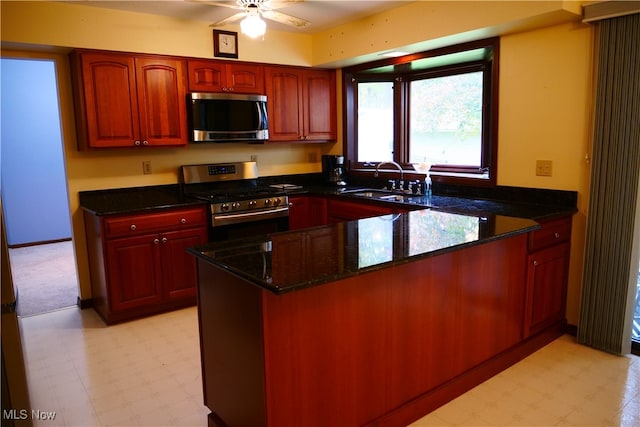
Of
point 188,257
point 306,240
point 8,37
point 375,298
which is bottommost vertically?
point 188,257

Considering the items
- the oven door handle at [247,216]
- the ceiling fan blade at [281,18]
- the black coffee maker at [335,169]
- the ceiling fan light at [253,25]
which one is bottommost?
the oven door handle at [247,216]

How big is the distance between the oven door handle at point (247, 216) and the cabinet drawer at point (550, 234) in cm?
216

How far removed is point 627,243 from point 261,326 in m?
2.37

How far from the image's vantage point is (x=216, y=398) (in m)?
2.09

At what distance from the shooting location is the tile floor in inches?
89.9

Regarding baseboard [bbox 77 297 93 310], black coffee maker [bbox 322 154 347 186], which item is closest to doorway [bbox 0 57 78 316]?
baseboard [bbox 77 297 93 310]

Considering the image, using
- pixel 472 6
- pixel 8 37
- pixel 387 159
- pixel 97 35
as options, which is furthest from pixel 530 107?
pixel 8 37

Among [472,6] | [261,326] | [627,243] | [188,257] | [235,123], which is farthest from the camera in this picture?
[235,123]

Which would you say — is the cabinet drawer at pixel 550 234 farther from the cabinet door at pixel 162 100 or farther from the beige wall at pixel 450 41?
the cabinet door at pixel 162 100

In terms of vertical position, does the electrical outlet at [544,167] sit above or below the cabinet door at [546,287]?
above

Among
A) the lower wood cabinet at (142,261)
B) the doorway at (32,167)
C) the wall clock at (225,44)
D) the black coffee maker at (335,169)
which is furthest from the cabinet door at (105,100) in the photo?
the doorway at (32,167)

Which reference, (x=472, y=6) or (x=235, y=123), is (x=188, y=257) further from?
(x=472, y=6)

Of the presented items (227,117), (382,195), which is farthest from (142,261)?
(382,195)

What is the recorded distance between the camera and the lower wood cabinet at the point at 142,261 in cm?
342
